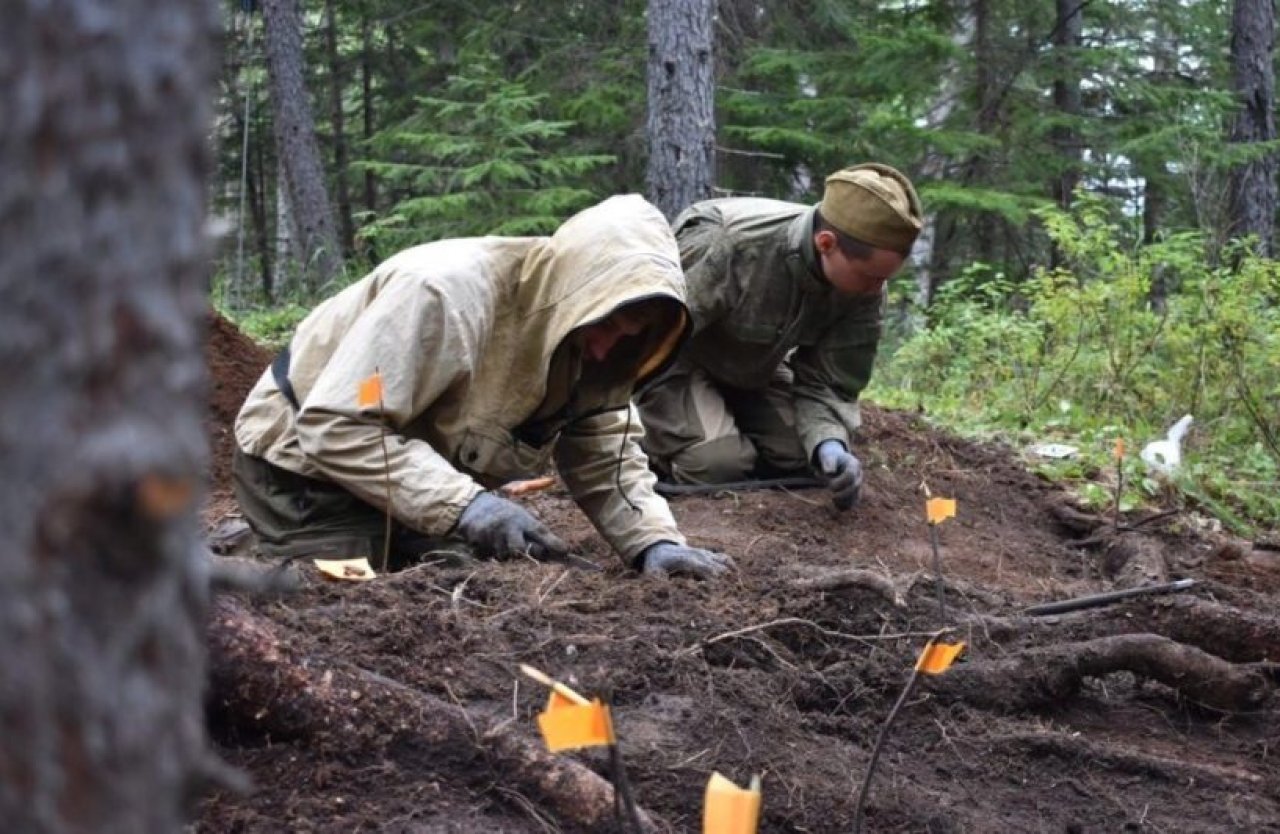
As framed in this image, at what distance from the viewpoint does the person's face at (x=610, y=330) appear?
3.49 metres

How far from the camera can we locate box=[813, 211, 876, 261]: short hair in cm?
524

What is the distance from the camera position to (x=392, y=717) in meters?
2.29

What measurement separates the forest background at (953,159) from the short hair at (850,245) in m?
1.87

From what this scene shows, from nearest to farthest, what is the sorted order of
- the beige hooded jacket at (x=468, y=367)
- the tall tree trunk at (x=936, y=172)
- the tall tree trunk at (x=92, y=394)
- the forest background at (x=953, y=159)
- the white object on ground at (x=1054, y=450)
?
the tall tree trunk at (x=92, y=394) < the beige hooded jacket at (x=468, y=367) < the white object on ground at (x=1054, y=450) < the forest background at (x=953, y=159) < the tall tree trunk at (x=936, y=172)

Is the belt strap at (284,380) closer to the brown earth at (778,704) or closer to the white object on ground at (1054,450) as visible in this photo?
the brown earth at (778,704)

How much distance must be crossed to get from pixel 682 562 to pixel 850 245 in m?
1.93

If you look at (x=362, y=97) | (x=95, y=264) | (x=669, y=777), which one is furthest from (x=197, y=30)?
(x=362, y=97)

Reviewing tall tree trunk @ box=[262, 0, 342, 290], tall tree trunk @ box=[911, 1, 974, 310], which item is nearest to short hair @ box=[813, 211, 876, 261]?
tall tree trunk @ box=[911, 1, 974, 310]

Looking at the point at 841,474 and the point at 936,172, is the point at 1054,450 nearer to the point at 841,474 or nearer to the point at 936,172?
the point at 841,474

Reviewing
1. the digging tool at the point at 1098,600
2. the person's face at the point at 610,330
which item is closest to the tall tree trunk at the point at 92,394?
the person's face at the point at 610,330

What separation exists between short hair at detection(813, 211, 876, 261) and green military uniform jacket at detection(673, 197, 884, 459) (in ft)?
0.49

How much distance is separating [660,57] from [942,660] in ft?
24.1

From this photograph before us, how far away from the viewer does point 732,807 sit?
4.57 ft

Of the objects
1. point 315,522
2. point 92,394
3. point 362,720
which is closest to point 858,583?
point 362,720
